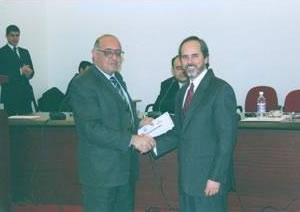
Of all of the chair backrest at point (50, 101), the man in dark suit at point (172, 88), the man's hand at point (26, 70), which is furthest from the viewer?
the chair backrest at point (50, 101)

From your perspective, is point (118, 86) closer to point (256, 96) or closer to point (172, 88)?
point (172, 88)

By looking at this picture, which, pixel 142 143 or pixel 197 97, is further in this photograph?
pixel 142 143

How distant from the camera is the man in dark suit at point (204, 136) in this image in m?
2.78

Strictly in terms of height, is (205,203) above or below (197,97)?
below

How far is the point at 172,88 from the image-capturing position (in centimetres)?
589

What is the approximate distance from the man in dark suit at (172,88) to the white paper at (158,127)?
1813 millimetres

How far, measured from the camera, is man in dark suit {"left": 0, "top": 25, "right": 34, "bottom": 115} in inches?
277

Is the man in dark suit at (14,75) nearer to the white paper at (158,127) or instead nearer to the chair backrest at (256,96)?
the chair backrest at (256,96)

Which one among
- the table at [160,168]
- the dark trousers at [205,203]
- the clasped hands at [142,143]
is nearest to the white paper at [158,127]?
the clasped hands at [142,143]

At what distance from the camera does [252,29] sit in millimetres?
7551

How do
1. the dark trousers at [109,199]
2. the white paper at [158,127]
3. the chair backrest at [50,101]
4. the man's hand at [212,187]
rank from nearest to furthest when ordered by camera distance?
Answer: the man's hand at [212,187] < the dark trousers at [109,199] < the white paper at [158,127] < the chair backrest at [50,101]

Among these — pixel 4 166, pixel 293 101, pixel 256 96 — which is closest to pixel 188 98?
pixel 4 166

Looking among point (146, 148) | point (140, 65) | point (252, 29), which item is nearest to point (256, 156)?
point (146, 148)

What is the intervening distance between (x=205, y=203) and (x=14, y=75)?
4.88m
